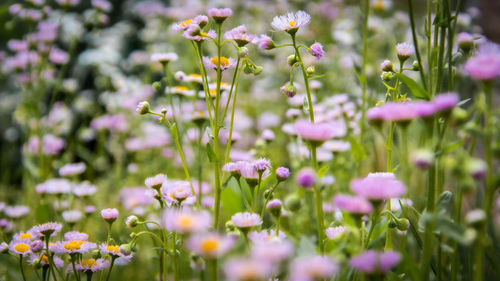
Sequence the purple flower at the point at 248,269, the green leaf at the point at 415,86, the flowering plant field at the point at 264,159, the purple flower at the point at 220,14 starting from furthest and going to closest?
the purple flower at the point at 220,14 < the green leaf at the point at 415,86 < the flowering plant field at the point at 264,159 < the purple flower at the point at 248,269

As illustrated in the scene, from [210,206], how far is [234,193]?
17 cm

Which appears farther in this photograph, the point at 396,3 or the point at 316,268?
the point at 396,3

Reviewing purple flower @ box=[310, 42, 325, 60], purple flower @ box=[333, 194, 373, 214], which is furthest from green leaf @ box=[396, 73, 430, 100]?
purple flower @ box=[333, 194, 373, 214]

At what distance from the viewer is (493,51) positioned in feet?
1.81

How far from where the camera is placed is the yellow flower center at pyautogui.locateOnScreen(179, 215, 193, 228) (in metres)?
0.48

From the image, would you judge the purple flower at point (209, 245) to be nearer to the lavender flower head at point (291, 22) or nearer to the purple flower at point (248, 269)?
the purple flower at point (248, 269)

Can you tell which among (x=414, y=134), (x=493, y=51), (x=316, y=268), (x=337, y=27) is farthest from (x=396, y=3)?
(x=316, y=268)

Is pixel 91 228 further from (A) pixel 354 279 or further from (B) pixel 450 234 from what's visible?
(B) pixel 450 234

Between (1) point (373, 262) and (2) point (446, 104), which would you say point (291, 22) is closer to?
(2) point (446, 104)

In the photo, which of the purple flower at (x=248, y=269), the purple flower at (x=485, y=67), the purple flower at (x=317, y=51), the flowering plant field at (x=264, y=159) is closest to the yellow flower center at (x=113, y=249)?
the flowering plant field at (x=264, y=159)

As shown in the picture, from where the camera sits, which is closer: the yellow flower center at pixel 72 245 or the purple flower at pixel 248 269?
the purple flower at pixel 248 269

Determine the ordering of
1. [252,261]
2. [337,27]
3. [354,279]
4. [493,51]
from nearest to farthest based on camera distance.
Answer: [252,261]
[493,51]
[354,279]
[337,27]

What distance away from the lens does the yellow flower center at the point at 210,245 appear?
45cm

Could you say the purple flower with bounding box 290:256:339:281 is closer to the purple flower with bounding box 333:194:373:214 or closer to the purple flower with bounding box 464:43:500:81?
the purple flower with bounding box 333:194:373:214
